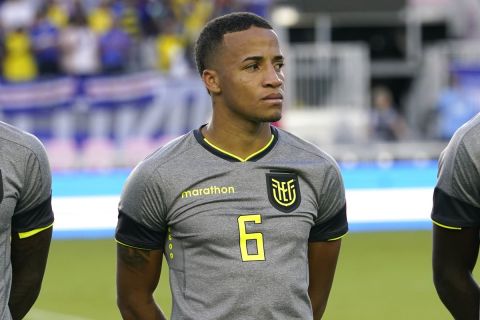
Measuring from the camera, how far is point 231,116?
444cm

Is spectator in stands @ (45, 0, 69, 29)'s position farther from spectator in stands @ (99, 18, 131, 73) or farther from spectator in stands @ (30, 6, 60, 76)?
spectator in stands @ (99, 18, 131, 73)

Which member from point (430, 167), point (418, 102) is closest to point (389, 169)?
point (430, 167)

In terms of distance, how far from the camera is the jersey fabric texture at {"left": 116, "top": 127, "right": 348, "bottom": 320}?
13.8ft

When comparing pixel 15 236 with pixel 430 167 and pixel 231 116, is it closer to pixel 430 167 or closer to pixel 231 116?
pixel 231 116

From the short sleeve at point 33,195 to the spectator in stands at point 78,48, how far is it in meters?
13.3

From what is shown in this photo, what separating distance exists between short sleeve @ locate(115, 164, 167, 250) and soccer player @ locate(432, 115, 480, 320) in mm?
967

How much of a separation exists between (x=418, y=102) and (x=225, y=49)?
18.4 meters

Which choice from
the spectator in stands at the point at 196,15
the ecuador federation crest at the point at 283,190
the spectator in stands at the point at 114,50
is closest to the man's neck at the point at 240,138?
the ecuador federation crest at the point at 283,190

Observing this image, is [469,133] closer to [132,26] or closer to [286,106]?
[286,106]

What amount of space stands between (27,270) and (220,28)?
1.13m

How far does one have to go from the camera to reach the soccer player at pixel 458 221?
426 centimetres

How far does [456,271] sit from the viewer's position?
14.7ft

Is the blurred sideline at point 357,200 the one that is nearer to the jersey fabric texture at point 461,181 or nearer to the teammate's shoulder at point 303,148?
the teammate's shoulder at point 303,148

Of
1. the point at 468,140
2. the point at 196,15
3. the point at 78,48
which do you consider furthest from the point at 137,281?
the point at 196,15
